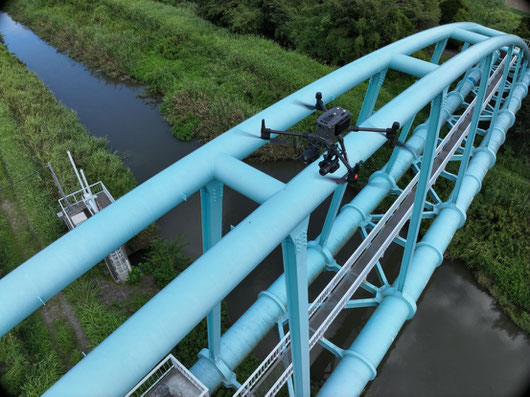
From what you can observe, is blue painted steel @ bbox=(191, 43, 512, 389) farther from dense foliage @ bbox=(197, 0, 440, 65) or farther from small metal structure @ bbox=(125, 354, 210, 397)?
dense foliage @ bbox=(197, 0, 440, 65)

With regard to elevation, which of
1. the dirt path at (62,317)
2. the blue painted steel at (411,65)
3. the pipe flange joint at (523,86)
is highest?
the blue painted steel at (411,65)

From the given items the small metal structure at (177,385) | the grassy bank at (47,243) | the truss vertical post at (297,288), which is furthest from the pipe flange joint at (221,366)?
the grassy bank at (47,243)

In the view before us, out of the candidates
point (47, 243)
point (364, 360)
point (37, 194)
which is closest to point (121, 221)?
point (364, 360)

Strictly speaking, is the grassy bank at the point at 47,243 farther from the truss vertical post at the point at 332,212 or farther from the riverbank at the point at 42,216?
the truss vertical post at the point at 332,212

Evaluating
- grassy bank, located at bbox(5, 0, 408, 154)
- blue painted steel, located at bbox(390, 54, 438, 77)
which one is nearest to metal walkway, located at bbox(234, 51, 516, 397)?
blue painted steel, located at bbox(390, 54, 438, 77)

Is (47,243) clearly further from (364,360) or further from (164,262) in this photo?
(364,360)

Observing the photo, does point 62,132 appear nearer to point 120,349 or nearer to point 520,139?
point 120,349
